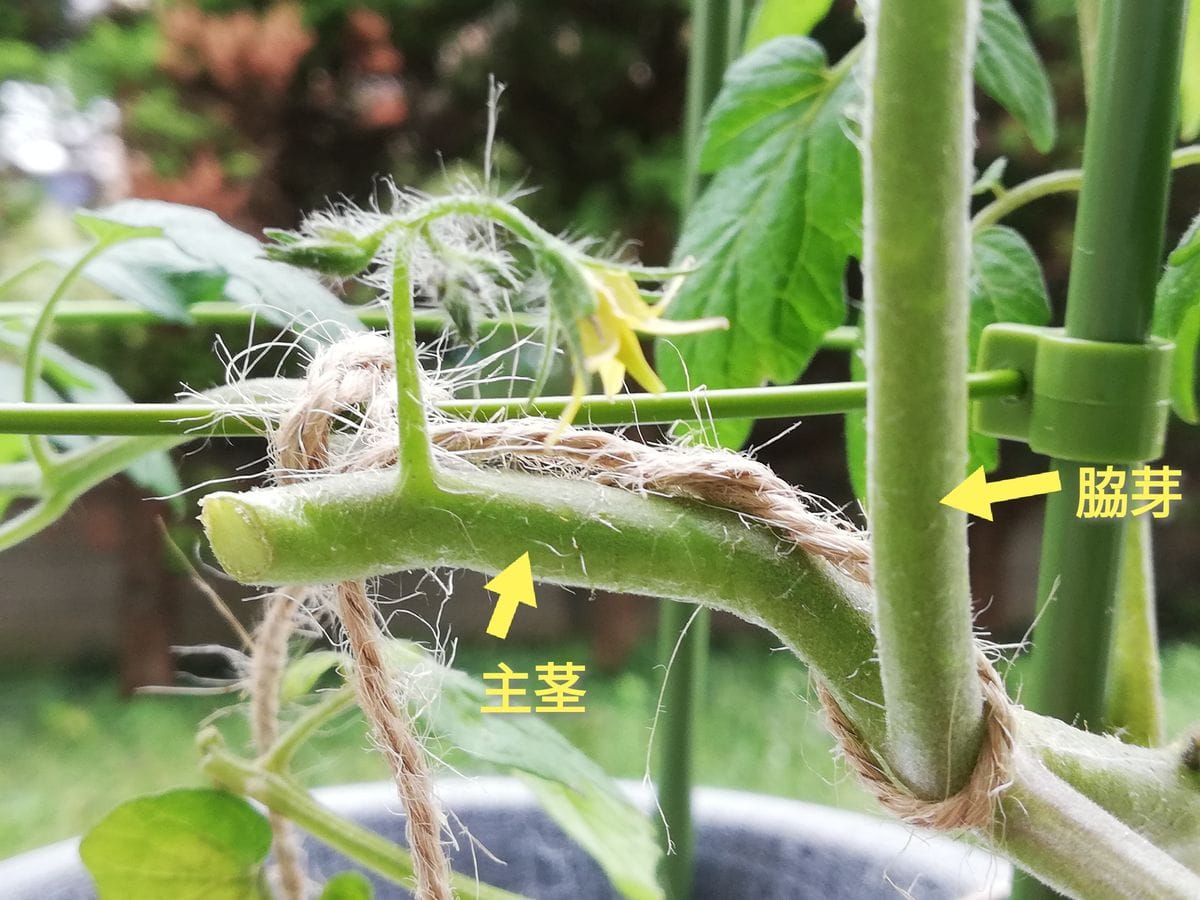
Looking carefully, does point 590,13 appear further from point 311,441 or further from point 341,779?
point 311,441

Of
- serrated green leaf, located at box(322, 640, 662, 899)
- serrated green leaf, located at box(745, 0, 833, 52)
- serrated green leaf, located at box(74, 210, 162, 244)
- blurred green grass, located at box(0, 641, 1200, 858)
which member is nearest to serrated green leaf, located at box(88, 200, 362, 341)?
serrated green leaf, located at box(74, 210, 162, 244)

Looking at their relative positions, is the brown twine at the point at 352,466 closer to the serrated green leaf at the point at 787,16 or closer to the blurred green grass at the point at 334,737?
the serrated green leaf at the point at 787,16

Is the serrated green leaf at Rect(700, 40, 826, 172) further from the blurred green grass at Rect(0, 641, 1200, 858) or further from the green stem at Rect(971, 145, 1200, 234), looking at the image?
the blurred green grass at Rect(0, 641, 1200, 858)

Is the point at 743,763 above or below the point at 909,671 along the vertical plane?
below

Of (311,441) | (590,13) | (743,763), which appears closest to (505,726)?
(311,441)

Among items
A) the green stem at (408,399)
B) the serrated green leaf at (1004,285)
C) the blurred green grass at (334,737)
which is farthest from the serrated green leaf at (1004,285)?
the blurred green grass at (334,737)

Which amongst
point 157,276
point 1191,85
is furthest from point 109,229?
point 1191,85
